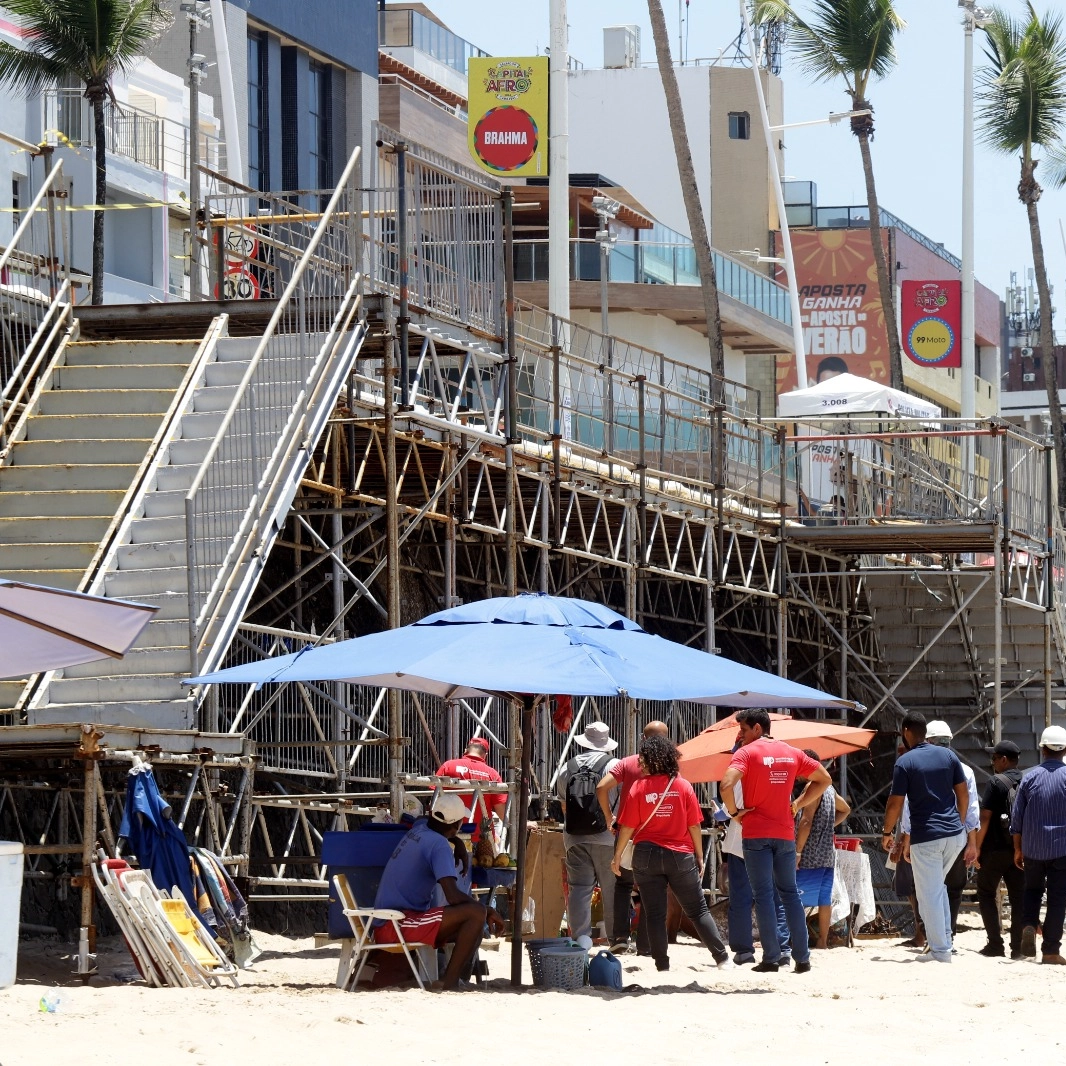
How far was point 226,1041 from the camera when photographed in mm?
9047

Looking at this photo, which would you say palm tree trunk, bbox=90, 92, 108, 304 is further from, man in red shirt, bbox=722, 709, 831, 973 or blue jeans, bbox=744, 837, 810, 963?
blue jeans, bbox=744, 837, 810, 963

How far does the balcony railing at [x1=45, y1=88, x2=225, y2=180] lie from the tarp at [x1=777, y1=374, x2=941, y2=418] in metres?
10.9

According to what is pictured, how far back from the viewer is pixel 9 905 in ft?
34.7

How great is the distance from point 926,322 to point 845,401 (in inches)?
1141

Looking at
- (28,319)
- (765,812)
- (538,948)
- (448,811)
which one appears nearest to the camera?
(448,811)

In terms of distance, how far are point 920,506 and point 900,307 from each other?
33.9 m

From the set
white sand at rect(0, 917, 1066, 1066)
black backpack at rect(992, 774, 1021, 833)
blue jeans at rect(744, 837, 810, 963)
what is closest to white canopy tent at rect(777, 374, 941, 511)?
black backpack at rect(992, 774, 1021, 833)

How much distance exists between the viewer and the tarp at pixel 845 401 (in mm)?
27734

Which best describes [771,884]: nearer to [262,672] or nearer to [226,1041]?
[262,672]

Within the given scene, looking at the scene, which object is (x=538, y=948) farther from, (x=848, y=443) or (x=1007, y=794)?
(x=848, y=443)

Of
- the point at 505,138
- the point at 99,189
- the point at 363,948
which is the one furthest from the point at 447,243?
the point at 505,138

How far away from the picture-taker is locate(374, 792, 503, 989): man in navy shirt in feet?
35.5

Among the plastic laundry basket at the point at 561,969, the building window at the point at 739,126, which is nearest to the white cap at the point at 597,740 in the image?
the plastic laundry basket at the point at 561,969

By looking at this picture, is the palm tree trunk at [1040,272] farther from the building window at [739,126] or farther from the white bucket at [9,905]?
the white bucket at [9,905]
